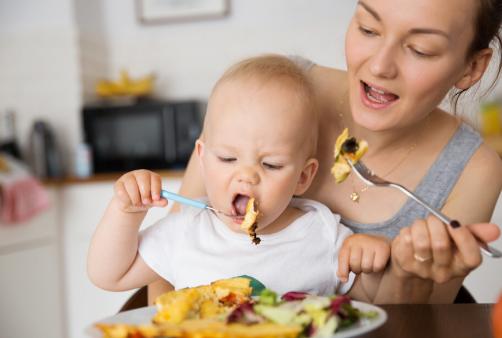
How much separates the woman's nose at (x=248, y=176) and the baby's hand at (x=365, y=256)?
Answer: 0.18 meters

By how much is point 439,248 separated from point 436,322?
0.10m

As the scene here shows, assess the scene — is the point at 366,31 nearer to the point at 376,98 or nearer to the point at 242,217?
the point at 376,98

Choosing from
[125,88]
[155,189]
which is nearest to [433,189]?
[155,189]

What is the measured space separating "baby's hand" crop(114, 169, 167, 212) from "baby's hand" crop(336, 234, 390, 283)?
29 cm

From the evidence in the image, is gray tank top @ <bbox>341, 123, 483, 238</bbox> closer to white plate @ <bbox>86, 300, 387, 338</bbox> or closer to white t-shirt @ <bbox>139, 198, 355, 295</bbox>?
white t-shirt @ <bbox>139, 198, 355, 295</bbox>

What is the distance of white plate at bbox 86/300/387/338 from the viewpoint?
69 cm

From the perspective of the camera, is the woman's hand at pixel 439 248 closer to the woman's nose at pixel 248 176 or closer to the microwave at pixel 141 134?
the woman's nose at pixel 248 176

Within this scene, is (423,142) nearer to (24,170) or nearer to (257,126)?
(257,126)

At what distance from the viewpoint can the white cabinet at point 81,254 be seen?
3318 millimetres

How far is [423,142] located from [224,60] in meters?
2.46

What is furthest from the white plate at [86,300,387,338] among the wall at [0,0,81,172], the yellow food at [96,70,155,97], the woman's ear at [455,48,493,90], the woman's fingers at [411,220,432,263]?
the wall at [0,0,81,172]

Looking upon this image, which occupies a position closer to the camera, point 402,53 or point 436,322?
point 436,322

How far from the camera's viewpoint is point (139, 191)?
1092mm

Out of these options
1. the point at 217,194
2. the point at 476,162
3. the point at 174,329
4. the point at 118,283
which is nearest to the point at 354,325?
the point at 174,329
